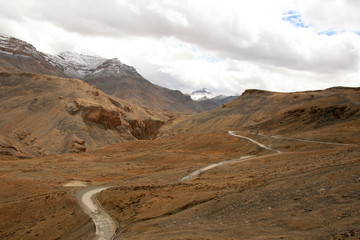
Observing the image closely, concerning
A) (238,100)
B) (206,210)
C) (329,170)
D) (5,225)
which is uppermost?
(238,100)

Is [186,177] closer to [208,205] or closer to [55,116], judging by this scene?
[208,205]

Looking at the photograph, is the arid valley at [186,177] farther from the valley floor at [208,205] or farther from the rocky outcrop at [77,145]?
the rocky outcrop at [77,145]

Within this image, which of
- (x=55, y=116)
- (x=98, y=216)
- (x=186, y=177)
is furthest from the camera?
(x=55, y=116)

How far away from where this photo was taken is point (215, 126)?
267 ft

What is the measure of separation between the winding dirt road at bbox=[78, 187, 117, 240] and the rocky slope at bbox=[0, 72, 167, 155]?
3583cm

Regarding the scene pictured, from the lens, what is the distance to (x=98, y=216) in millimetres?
19594

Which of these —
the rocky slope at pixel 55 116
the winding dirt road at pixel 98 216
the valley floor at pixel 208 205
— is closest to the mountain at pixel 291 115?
the valley floor at pixel 208 205

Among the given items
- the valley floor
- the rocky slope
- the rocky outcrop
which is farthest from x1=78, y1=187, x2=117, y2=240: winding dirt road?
the rocky outcrop

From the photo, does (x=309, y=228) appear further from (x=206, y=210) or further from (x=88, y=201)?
(x=88, y=201)

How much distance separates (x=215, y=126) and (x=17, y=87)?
60305 millimetres

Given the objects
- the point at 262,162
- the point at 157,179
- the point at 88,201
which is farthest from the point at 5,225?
the point at 262,162

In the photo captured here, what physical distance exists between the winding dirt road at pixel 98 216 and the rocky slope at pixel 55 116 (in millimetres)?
35829

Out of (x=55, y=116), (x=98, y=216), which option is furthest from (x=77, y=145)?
(x=98, y=216)

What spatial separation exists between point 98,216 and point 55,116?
63473 millimetres
